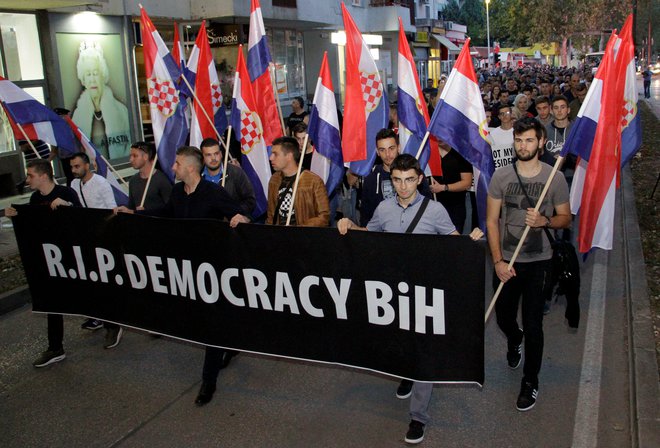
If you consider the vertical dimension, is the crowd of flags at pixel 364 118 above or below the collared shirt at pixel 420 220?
above

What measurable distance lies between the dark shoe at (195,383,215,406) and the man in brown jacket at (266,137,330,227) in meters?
1.51

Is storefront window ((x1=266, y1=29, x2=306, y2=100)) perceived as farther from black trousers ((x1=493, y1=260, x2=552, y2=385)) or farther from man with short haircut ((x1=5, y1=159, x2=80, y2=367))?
black trousers ((x1=493, y1=260, x2=552, y2=385))

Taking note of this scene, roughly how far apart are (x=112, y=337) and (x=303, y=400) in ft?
7.38

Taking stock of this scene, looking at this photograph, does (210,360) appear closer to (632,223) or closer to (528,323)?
(528,323)

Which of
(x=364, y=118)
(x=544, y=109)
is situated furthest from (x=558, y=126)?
(x=364, y=118)

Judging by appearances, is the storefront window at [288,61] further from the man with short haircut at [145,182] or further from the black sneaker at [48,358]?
the black sneaker at [48,358]

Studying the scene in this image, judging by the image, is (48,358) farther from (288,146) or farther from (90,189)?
(288,146)

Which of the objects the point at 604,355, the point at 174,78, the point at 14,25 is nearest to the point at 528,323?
the point at 604,355

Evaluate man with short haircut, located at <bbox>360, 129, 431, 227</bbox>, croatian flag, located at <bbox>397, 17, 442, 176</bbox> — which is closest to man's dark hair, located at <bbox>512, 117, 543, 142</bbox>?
man with short haircut, located at <bbox>360, 129, 431, 227</bbox>

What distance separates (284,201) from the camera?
227 inches

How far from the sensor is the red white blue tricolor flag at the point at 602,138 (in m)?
5.23

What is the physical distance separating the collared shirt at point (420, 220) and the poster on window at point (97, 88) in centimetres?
1223

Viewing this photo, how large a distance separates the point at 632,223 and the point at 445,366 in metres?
6.93

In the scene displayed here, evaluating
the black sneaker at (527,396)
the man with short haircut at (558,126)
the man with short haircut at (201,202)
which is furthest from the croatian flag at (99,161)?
the man with short haircut at (558,126)
